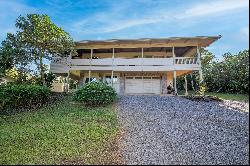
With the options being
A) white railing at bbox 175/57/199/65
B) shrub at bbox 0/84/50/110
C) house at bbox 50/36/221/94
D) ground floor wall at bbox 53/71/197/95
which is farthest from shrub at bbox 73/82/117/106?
white railing at bbox 175/57/199/65

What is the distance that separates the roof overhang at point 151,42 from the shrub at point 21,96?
26.5 feet

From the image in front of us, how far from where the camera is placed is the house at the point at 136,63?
86.6 ft

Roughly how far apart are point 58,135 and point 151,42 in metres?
16.0

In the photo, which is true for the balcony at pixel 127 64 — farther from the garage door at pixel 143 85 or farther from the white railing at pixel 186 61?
the garage door at pixel 143 85

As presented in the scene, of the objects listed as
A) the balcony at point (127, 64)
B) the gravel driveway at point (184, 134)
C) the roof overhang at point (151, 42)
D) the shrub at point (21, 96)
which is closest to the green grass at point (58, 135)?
the gravel driveway at point (184, 134)

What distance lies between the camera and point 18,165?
10602 millimetres

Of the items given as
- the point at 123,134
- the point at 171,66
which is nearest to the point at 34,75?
the point at 171,66

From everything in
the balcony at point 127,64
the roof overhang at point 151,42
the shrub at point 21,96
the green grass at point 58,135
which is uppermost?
the roof overhang at point 151,42

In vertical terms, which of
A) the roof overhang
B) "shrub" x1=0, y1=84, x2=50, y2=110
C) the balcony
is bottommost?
"shrub" x1=0, y1=84, x2=50, y2=110

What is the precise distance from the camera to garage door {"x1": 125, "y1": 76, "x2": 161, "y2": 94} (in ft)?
94.6

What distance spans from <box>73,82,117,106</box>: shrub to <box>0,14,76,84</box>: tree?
7.10m

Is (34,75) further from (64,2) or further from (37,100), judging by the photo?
(64,2)

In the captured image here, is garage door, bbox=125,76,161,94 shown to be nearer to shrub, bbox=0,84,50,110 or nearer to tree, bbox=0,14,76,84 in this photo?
tree, bbox=0,14,76,84

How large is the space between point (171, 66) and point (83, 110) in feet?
35.4
